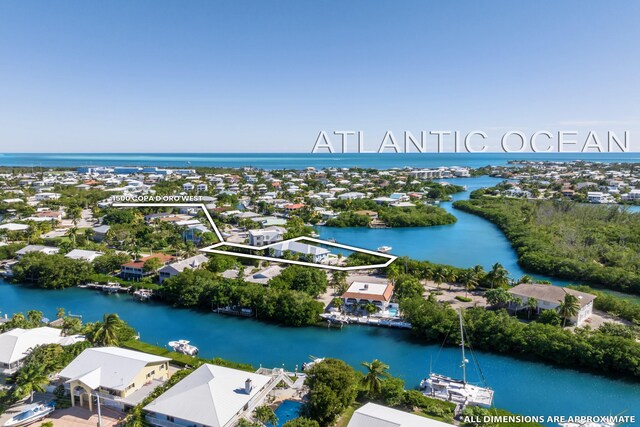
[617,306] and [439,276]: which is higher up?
[439,276]

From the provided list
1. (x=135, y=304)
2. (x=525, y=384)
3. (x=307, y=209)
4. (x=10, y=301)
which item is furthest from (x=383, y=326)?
(x=307, y=209)

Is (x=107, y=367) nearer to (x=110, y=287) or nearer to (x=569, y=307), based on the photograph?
(x=110, y=287)

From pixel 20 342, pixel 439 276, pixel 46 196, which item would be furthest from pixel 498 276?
pixel 46 196

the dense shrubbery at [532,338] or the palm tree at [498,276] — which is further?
the palm tree at [498,276]

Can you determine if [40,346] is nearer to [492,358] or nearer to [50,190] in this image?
[492,358]

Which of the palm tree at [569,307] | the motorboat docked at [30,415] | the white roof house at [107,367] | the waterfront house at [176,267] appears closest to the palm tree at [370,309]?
the palm tree at [569,307]

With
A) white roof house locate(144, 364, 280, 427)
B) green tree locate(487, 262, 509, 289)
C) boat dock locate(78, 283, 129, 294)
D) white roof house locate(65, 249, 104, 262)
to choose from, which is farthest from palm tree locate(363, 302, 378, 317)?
white roof house locate(65, 249, 104, 262)

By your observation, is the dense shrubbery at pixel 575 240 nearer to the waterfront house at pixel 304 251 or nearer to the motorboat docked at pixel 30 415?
the waterfront house at pixel 304 251
